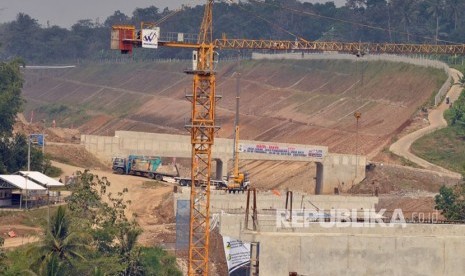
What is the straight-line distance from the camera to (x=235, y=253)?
8481cm

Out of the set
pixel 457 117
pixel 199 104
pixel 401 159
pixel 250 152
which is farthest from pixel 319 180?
pixel 199 104

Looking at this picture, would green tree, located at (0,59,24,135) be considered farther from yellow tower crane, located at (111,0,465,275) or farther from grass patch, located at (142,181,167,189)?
yellow tower crane, located at (111,0,465,275)

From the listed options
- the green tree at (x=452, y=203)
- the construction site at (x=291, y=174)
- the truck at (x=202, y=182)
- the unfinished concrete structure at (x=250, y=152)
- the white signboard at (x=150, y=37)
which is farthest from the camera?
the unfinished concrete structure at (x=250, y=152)

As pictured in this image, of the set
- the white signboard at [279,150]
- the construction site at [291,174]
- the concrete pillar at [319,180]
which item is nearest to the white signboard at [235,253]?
the construction site at [291,174]

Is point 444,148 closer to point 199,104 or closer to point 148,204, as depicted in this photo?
point 148,204

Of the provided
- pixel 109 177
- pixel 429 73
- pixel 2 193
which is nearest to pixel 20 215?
pixel 2 193

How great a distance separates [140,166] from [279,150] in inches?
467

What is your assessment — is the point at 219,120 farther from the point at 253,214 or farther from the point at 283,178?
the point at 253,214

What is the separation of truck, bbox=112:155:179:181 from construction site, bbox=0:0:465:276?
11 centimetres

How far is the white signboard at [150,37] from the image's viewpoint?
4048 inches

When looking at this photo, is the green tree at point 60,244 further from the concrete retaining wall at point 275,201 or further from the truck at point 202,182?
the truck at point 202,182

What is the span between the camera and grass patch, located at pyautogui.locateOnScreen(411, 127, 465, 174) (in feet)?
478

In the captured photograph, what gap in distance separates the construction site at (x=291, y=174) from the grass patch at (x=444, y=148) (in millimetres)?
1627

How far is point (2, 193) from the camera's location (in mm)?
108938
